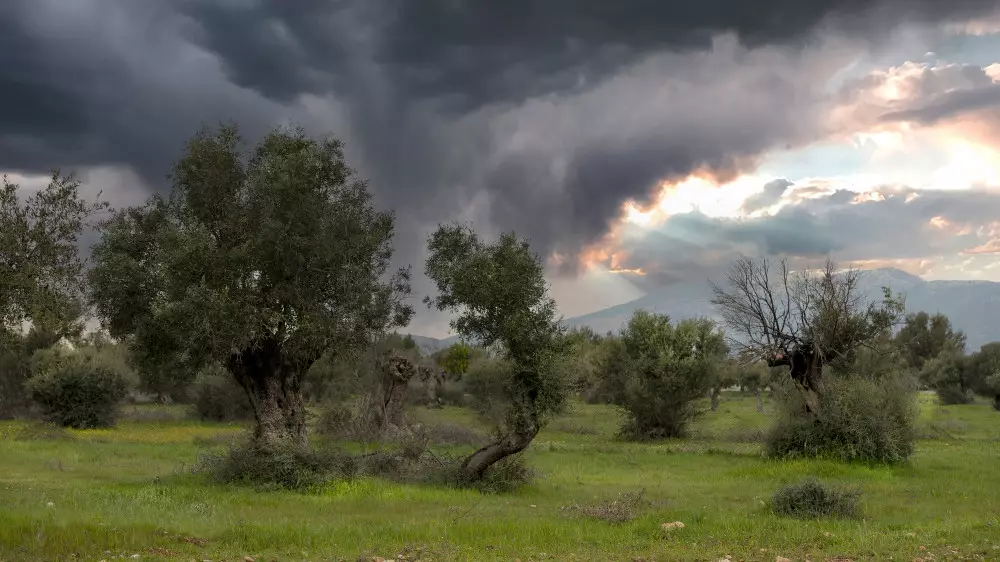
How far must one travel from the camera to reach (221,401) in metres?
65.3

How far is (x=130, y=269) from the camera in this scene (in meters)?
27.2

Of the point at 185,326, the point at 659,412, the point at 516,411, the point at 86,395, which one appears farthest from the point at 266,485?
the point at 86,395

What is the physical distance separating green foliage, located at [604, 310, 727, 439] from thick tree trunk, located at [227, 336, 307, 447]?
28484mm

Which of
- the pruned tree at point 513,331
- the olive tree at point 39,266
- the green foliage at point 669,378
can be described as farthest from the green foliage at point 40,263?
the green foliage at point 669,378

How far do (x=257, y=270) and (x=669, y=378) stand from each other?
106 ft

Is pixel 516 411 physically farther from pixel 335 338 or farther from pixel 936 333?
pixel 936 333

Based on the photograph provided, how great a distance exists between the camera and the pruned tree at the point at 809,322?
35.5m

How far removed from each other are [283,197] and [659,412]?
3358 centimetres

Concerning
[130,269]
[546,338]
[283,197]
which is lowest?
[546,338]

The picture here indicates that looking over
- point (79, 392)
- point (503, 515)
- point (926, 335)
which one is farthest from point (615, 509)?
point (926, 335)

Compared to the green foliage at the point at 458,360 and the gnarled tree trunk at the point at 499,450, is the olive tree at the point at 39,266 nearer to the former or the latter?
the gnarled tree trunk at the point at 499,450

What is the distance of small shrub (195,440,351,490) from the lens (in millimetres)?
23516

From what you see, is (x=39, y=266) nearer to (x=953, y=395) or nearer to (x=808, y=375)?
(x=808, y=375)

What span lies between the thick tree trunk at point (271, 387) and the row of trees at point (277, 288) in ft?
0.18
